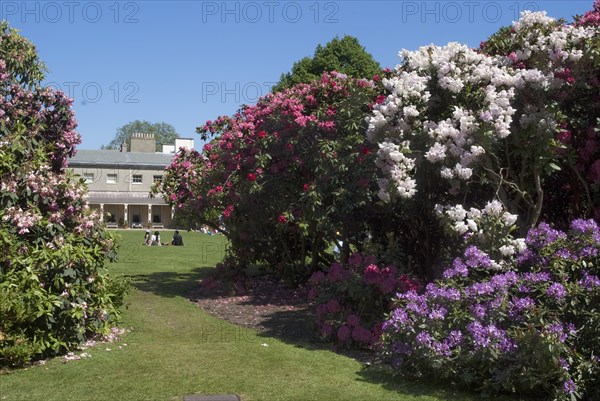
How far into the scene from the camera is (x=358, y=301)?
29.9 ft

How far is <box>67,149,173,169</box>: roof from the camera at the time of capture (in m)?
67.7

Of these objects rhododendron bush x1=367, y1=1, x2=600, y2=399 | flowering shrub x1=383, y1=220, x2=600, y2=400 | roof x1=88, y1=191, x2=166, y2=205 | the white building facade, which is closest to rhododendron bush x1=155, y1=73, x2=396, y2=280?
rhododendron bush x1=367, y1=1, x2=600, y2=399

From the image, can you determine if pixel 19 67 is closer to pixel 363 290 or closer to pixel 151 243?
pixel 363 290

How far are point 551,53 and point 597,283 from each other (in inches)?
134

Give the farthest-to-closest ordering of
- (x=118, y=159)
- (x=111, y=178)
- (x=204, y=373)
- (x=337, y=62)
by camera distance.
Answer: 1. (x=118, y=159)
2. (x=111, y=178)
3. (x=337, y=62)
4. (x=204, y=373)

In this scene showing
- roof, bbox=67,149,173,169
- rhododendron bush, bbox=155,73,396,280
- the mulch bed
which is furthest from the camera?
roof, bbox=67,149,173,169

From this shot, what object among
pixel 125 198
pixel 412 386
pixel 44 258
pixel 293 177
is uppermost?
pixel 125 198

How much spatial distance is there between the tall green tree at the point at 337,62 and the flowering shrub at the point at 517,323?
2581cm

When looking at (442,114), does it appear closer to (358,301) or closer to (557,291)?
(358,301)

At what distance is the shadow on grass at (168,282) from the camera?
47.6 ft

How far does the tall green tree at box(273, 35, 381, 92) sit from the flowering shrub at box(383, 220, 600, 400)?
2581cm

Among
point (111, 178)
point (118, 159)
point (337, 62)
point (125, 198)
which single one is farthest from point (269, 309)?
point (118, 159)

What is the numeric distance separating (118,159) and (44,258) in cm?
6551

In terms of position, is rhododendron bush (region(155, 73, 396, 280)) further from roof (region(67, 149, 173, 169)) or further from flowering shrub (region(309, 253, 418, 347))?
roof (region(67, 149, 173, 169))
